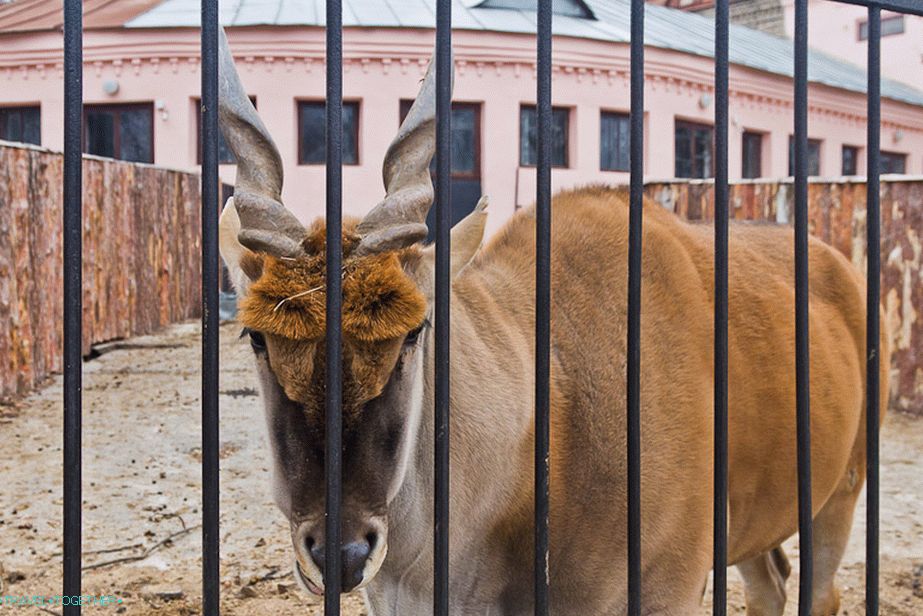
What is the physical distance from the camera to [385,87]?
16.6 meters

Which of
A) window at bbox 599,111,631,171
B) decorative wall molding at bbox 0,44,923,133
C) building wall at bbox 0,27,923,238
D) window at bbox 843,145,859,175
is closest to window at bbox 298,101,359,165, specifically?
building wall at bbox 0,27,923,238

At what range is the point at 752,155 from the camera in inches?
803

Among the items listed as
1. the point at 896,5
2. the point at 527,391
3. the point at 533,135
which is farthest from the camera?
the point at 533,135

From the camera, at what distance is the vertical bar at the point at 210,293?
5.29 ft

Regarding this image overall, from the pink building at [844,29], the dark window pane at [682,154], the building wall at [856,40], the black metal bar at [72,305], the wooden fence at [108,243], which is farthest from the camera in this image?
the pink building at [844,29]

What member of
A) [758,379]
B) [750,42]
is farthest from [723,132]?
[750,42]

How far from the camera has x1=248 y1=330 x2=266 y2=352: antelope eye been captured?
84.2 inches

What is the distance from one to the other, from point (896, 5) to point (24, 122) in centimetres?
1813

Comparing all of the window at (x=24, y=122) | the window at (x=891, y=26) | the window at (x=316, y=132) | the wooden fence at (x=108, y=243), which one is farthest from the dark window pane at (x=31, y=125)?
the window at (x=891, y=26)

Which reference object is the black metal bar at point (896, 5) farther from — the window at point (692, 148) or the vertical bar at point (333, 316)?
the window at point (692, 148)

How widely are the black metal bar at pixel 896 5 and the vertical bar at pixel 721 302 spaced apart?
0.36 meters

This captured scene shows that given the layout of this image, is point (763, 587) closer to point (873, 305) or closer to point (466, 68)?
point (873, 305)

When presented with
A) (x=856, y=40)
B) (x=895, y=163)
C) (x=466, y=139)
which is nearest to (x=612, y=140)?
(x=466, y=139)

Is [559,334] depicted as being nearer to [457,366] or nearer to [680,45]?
[457,366]
